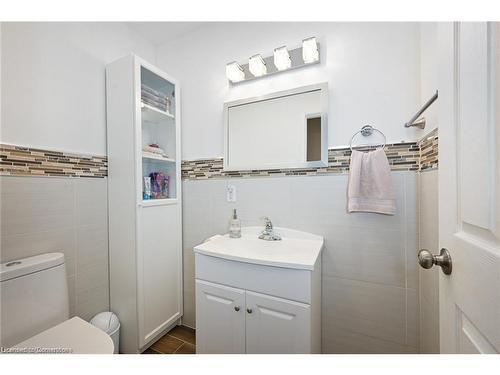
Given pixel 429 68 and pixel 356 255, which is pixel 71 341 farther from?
pixel 429 68

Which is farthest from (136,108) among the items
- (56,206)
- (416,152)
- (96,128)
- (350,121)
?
(416,152)

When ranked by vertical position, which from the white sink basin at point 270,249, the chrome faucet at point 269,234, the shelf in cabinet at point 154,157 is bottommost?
the white sink basin at point 270,249

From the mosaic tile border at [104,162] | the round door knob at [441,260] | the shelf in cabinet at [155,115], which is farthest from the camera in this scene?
the shelf in cabinet at [155,115]

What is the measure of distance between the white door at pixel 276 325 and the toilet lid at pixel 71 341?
585mm

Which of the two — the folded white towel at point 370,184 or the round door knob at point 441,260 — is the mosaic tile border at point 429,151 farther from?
the round door knob at point 441,260

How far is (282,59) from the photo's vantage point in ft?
4.07

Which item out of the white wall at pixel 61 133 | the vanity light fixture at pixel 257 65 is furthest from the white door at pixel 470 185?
the white wall at pixel 61 133

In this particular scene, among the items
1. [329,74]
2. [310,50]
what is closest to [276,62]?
Result: [310,50]

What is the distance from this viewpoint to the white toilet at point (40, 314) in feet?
2.76

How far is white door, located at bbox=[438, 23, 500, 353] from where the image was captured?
1.17 feet

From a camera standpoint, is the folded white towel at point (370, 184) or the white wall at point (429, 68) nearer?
the white wall at point (429, 68)

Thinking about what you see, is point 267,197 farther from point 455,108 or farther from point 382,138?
point 455,108

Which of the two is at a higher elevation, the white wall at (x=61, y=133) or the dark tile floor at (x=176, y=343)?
the white wall at (x=61, y=133)
